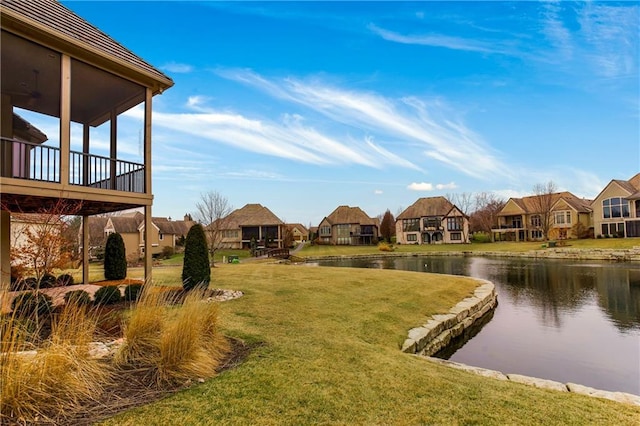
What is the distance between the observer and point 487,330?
10.7 metres

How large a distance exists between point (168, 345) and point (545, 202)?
59071 millimetres

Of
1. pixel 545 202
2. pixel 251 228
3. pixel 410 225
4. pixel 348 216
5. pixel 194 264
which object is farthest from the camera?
pixel 348 216

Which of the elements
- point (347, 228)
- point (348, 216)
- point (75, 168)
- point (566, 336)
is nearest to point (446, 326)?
point (566, 336)

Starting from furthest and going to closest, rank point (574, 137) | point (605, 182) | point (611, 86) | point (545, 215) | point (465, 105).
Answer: point (545, 215) → point (605, 182) → point (465, 105) → point (574, 137) → point (611, 86)

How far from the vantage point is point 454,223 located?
58219 millimetres

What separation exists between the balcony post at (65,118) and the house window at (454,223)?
57.8 metres

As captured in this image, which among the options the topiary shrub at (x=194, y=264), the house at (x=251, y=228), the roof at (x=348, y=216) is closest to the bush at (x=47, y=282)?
the topiary shrub at (x=194, y=264)

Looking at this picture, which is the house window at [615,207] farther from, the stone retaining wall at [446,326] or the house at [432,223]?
the stone retaining wall at [446,326]

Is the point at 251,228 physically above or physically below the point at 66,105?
below

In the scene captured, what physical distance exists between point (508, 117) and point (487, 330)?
12.6m

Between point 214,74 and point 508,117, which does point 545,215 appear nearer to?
point 508,117

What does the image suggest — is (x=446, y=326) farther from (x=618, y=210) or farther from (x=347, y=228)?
(x=347, y=228)

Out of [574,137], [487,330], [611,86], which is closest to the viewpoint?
[487,330]

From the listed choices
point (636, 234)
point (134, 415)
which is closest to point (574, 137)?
point (134, 415)
